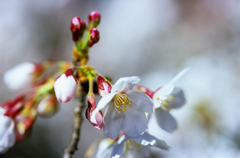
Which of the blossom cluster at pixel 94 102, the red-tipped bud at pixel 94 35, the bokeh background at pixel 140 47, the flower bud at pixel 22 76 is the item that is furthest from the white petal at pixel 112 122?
the bokeh background at pixel 140 47

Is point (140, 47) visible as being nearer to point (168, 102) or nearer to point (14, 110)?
point (168, 102)

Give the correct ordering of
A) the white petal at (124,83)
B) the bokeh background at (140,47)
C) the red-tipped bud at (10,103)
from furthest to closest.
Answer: the bokeh background at (140,47) → the red-tipped bud at (10,103) → the white petal at (124,83)

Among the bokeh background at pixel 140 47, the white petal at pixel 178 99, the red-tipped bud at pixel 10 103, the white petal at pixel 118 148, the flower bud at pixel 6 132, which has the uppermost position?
the bokeh background at pixel 140 47

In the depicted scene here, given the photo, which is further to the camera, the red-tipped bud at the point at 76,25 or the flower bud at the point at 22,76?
the flower bud at the point at 22,76

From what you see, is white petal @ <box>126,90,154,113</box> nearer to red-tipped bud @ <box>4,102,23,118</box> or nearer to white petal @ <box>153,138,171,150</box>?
white petal @ <box>153,138,171,150</box>

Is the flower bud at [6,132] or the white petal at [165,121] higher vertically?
the white petal at [165,121]

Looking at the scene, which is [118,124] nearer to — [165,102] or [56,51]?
[165,102]

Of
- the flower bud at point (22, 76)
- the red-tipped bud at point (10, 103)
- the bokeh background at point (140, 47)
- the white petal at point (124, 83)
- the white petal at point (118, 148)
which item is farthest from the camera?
the bokeh background at point (140, 47)

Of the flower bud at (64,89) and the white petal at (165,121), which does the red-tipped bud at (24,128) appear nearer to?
the flower bud at (64,89)
